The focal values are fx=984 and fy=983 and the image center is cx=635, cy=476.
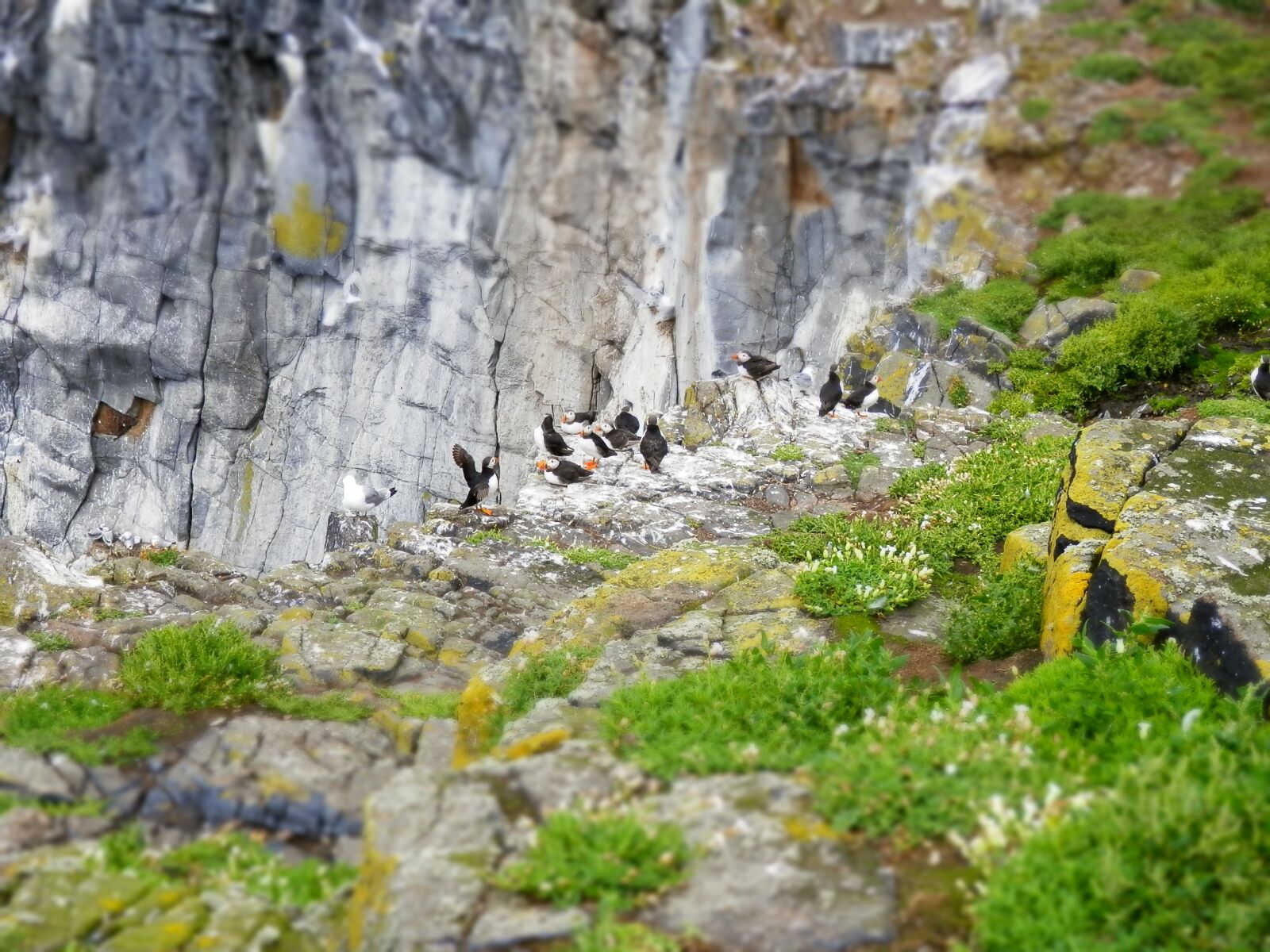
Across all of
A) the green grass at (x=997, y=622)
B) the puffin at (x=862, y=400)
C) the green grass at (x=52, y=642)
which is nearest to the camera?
the green grass at (x=997, y=622)

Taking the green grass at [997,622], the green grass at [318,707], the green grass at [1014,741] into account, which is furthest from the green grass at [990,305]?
the green grass at [318,707]

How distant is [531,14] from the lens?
31828 mm

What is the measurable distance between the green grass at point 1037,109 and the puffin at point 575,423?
1549 cm

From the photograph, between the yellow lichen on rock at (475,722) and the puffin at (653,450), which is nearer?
the yellow lichen on rock at (475,722)

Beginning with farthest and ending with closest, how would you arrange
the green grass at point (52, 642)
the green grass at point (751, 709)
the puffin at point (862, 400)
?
the puffin at point (862, 400)
the green grass at point (52, 642)
the green grass at point (751, 709)

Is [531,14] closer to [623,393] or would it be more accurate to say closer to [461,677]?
[623,393]

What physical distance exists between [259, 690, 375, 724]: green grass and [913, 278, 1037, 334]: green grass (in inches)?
700

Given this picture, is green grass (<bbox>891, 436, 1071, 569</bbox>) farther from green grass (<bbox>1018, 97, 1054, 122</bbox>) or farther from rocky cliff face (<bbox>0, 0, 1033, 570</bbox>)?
green grass (<bbox>1018, 97, 1054, 122</bbox>)

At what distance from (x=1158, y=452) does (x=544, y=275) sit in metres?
26.9

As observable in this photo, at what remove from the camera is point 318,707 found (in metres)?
8.67

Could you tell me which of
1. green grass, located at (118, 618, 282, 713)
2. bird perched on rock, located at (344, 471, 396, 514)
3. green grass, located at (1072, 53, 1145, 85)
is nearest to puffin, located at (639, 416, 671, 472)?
bird perched on rock, located at (344, 471, 396, 514)

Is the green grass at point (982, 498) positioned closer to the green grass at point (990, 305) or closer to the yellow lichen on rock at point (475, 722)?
the yellow lichen on rock at point (475, 722)

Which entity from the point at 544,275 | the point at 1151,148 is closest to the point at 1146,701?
the point at 1151,148

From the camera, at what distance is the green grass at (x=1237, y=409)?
1315 cm
